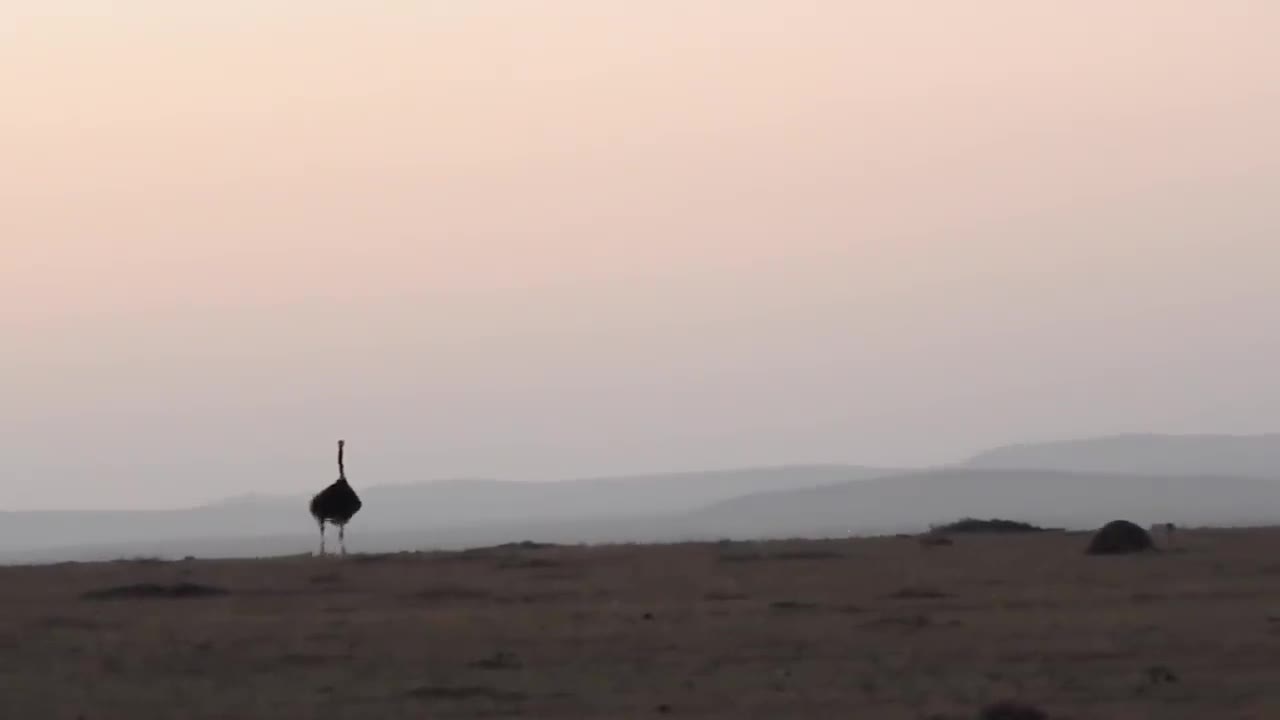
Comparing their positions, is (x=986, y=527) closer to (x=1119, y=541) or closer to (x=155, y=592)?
(x=1119, y=541)

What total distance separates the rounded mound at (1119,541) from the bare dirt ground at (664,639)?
28.9 inches

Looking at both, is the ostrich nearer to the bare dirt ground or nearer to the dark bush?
the bare dirt ground

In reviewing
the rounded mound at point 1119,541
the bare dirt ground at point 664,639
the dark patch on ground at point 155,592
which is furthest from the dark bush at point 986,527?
the dark patch on ground at point 155,592

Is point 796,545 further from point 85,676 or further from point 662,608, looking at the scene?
point 85,676

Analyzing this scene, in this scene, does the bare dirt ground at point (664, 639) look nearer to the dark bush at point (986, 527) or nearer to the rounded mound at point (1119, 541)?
the rounded mound at point (1119, 541)

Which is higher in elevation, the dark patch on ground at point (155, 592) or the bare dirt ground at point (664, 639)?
the dark patch on ground at point (155, 592)

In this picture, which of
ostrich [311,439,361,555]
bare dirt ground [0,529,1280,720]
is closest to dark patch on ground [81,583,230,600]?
bare dirt ground [0,529,1280,720]

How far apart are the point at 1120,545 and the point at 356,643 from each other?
2128 centimetres

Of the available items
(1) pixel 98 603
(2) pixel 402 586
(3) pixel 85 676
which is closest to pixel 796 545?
(2) pixel 402 586

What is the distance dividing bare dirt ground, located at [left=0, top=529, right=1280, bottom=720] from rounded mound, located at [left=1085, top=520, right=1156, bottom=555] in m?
0.73

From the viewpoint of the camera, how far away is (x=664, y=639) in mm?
30875

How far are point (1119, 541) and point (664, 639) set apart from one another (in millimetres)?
19731

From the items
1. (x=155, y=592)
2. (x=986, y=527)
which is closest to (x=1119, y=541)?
→ (x=986, y=527)

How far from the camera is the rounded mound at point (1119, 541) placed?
47.9 meters
